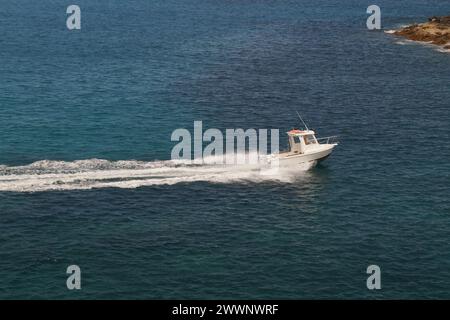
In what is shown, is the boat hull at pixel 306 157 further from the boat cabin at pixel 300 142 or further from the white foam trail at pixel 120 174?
the boat cabin at pixel 300 142

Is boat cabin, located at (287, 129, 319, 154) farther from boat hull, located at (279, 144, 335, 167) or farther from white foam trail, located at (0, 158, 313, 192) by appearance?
white foam trail, located at (0, 158, 313, 192)

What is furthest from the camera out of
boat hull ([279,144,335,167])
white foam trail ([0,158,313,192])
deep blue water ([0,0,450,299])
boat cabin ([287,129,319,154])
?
boat cabin ([287,129,319,154])

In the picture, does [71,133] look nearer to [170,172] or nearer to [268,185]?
[170,172]

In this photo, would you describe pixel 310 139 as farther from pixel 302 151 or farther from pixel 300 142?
pixel 302 151

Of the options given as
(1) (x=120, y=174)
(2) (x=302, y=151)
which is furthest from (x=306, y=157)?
(1) (x=120, y=174)

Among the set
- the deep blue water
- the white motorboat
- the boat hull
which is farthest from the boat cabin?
the deep blue water
